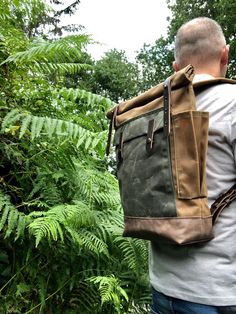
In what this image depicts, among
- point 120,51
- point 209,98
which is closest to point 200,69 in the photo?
point 209,98

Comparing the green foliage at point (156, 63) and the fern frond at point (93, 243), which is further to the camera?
the green foliage at point (156, 63)

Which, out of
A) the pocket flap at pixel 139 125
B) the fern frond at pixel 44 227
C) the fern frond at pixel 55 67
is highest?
the fern frond at pixel 55 67

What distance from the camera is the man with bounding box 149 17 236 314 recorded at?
119cm

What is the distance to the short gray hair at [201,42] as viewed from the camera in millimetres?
1392

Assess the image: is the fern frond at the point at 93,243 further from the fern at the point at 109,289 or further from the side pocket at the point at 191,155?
the side pocket at the point at 191,155

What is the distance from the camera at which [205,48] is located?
1.39m

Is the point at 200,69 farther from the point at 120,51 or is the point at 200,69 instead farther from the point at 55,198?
the point at 120,51

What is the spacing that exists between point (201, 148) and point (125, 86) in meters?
23.1

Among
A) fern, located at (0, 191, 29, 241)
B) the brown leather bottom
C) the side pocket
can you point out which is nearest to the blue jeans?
the brown leather bottom

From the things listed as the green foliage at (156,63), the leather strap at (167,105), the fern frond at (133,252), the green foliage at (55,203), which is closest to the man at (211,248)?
the leather strap at (167,105)

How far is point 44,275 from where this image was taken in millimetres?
2238

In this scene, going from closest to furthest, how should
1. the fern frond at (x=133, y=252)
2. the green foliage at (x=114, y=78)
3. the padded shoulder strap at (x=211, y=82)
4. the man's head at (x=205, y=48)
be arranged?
the padded shoulder strap at (x=211, y=82) < the man's head at (x=205, y=48) < the fern frond at (x=133, y=252) < the green foliage at (x=114, y=78)

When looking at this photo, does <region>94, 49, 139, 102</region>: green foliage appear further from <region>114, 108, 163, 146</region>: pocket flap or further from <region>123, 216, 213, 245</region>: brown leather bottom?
<region>123, 216, 213, 245</region>: brown leather bottom

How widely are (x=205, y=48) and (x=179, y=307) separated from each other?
0.84m
